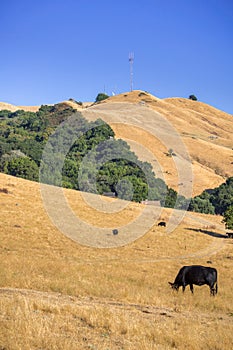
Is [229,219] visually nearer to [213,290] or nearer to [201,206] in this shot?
[213,290]

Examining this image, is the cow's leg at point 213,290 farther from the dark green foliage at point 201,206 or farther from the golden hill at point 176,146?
the golden hill at point 176,146

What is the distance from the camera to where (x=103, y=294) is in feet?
57.6

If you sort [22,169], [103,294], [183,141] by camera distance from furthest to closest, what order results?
[183,141] → [22,169] → [103,294]

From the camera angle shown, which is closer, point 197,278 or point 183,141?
point 197,278

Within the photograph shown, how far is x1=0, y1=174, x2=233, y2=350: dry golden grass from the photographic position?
384 inches

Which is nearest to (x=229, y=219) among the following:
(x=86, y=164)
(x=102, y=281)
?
(x=102, y=281)

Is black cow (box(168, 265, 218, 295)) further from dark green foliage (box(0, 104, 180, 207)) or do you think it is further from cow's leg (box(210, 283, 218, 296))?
dark green foliage (box(0, 104, 180, 207))

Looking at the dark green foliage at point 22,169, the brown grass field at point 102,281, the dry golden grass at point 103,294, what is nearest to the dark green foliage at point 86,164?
the dark green foliage at point 22,169

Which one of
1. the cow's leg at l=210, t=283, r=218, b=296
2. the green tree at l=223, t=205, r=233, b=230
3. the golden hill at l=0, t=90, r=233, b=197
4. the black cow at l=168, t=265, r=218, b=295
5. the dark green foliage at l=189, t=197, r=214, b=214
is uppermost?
the golden hill at l=0, t=90, r=233, b=197

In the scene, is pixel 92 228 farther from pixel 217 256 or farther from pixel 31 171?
pixel 31 171

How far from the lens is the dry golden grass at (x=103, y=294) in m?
9.76

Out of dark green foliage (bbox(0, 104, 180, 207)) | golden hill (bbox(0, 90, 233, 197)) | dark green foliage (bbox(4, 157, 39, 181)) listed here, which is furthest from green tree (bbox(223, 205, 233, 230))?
golden hill (bbox(0, 90, 233, 197))

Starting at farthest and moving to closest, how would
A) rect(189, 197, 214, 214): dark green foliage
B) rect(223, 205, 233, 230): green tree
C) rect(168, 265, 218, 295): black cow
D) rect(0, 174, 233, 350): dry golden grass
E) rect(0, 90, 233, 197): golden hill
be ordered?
rect(0, 90, 233, 197): golden hill
rect(189, 197, 214, 214): dark green foliage
rect(223, 205, 233, 230): green tree
rect(168, 265, 218, 295): black cow
rect(0, 174, 233, 350): dry golden grass

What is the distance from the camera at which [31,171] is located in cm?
8381
